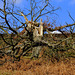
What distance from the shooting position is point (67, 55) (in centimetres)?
847

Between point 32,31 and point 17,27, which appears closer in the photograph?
point 17,27

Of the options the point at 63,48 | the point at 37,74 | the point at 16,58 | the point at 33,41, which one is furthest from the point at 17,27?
the point at 37,74

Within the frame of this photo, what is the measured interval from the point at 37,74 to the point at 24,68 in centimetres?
191

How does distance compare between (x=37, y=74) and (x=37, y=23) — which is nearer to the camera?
(x=37, y=74)

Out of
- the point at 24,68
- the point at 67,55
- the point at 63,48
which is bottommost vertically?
the point at 24,68

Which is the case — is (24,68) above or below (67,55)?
below

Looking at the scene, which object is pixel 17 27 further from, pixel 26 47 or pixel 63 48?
pixel 63 48

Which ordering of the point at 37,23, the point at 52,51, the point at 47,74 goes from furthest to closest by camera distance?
the point at 37,23
the point at 52,51
the point at 47,74

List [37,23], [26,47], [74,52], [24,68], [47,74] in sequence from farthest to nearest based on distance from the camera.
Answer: [37,23] < [26,47] < [74,52] < [24,68] < [47,74]

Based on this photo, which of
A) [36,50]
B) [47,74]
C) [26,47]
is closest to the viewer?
[47,74]

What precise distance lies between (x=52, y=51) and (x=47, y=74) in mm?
3595

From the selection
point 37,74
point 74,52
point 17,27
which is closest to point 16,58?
point 17,27

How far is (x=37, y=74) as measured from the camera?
4.71 m

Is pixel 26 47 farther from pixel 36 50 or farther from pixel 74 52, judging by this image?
pixel 74 52
